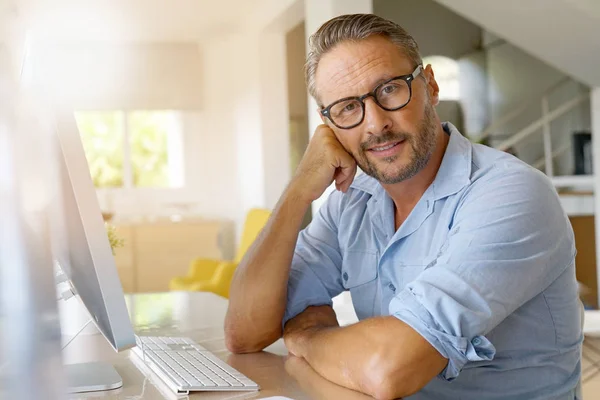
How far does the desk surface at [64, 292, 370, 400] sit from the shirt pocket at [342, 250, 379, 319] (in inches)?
8.0

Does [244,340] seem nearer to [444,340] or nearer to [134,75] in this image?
[444,340]

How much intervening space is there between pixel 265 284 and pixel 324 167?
1.03 ft

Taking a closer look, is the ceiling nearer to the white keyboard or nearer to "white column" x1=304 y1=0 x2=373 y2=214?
"white column" x1=304 y1=0 x2=373 y2=214

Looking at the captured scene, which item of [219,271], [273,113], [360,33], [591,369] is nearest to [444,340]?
[360,33]

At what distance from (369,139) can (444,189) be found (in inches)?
8.5

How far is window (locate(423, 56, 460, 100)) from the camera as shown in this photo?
7891 mm

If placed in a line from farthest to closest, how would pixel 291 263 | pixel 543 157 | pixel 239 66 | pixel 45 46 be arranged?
pixel 239 66, pixel 543 157, pixel 291 263, pixel 45 46

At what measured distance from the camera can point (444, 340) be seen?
1176 millimetres

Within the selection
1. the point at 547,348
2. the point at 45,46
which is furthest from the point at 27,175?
the point at 547,348

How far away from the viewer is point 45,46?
0.74 metres

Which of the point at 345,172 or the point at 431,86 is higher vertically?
the point at 431,86

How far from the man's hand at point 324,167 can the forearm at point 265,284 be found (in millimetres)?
40

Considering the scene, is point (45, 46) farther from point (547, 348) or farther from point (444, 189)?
point (547, 348)

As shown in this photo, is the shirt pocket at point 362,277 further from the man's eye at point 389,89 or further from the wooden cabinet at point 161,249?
the wooden cabinet at point 161,249
